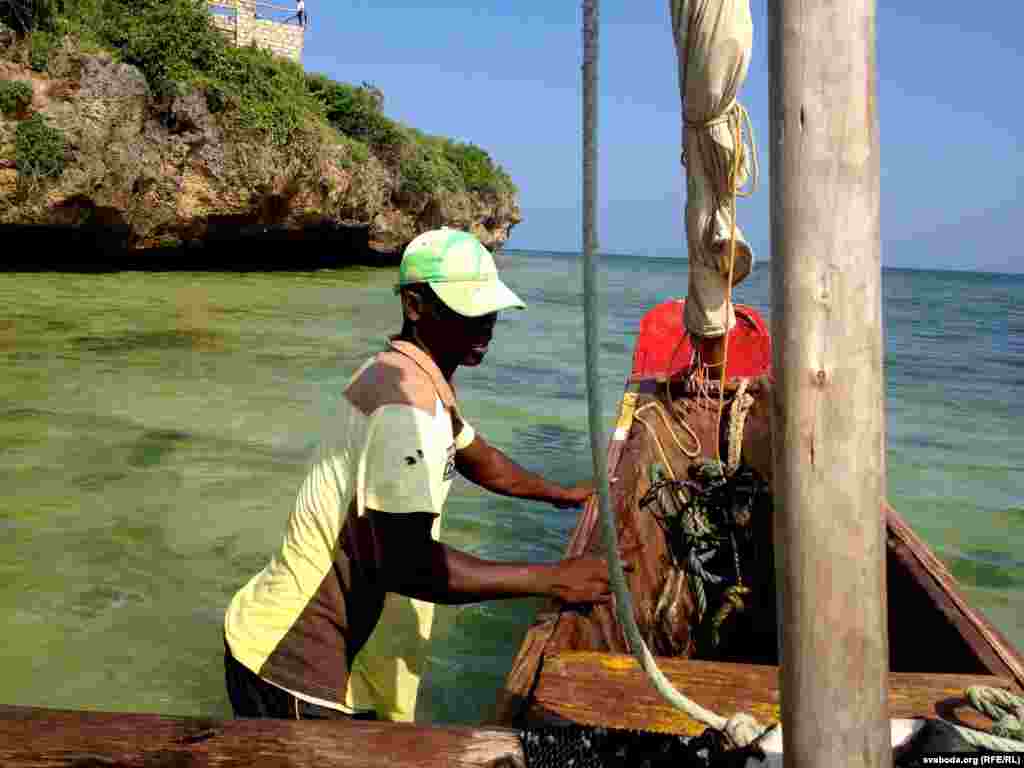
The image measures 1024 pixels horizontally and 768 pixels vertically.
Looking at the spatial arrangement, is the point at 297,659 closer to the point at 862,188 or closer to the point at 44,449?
the point at 862,188

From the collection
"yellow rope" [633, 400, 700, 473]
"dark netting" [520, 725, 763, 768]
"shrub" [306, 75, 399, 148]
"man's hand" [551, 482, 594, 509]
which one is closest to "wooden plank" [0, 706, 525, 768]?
"dark netting" [520, 725, 763, 768]

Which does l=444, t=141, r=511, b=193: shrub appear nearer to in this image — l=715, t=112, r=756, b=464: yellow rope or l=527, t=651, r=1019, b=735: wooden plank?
l=715, t=112, r=756, b=464: yellow rope

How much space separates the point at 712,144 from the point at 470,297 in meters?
2.10

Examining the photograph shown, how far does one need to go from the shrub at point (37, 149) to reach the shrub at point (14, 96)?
0.23 metres

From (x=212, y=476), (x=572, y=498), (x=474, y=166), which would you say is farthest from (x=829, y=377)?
(x=474, y=166)

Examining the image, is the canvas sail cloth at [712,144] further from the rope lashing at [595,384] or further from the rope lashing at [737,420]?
the rope lashing at [595,384]

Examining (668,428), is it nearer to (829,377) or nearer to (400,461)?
(400,461)

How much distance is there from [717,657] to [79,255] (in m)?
16.5

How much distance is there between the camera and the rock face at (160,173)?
44.1ft

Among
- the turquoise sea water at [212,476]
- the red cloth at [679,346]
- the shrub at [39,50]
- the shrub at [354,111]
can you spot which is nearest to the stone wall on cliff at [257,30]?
the shrub at [354,111]

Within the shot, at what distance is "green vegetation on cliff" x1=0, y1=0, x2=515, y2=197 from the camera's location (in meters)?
13.6

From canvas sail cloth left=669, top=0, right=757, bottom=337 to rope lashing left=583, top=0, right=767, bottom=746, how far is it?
7.84 ft

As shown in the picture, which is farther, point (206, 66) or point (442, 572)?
point (206, 66)

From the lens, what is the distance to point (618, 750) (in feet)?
3.90
